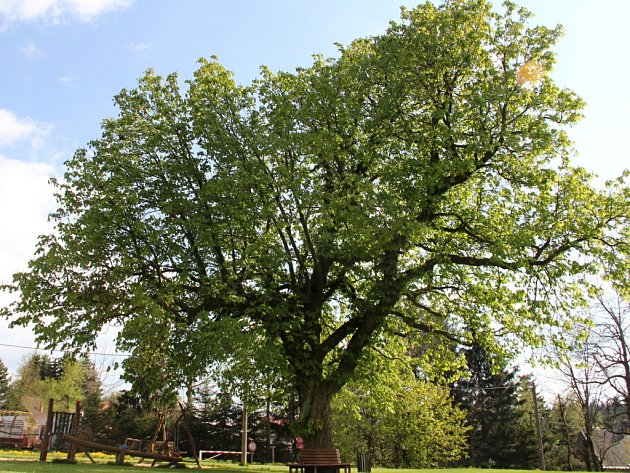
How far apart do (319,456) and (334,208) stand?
799 cm

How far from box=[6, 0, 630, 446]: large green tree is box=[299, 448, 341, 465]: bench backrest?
0.36 m

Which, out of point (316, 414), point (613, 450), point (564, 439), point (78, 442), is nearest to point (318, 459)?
point (316, 414)

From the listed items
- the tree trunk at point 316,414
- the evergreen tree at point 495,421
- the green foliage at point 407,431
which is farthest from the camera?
the evergreen tree at point 495,421

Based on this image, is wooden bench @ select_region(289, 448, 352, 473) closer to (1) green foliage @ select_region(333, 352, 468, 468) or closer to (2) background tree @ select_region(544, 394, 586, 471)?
(1) green foliage @ select_region(333, 352, 468, 468)

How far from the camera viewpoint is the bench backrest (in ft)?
53.4

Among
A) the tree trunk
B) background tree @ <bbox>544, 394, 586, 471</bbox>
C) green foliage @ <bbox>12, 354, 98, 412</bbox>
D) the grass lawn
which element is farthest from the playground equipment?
background tree @ <bbox>544, 394, 586, 471</bbox>

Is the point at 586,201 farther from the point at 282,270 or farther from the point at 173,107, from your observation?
the point at 173,107

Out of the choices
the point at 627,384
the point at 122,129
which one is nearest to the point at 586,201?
the point at 122,129

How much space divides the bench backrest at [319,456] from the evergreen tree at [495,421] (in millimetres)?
38961

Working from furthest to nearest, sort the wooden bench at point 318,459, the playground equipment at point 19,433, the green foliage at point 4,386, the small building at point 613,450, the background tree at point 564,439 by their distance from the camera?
the green foliage at point 4,386, the small building at point 613,450, the background tree at point 564,439, the playground equipment at point 19,433, the wooden bench at point 318,459

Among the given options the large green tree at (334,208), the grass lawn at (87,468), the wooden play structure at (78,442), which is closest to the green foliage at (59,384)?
the wooden play structure at (78,442)

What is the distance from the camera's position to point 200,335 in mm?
15023

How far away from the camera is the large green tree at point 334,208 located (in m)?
15.6

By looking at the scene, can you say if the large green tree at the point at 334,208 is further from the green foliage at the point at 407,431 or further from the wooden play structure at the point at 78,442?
the green foliage at the point at 407,431
